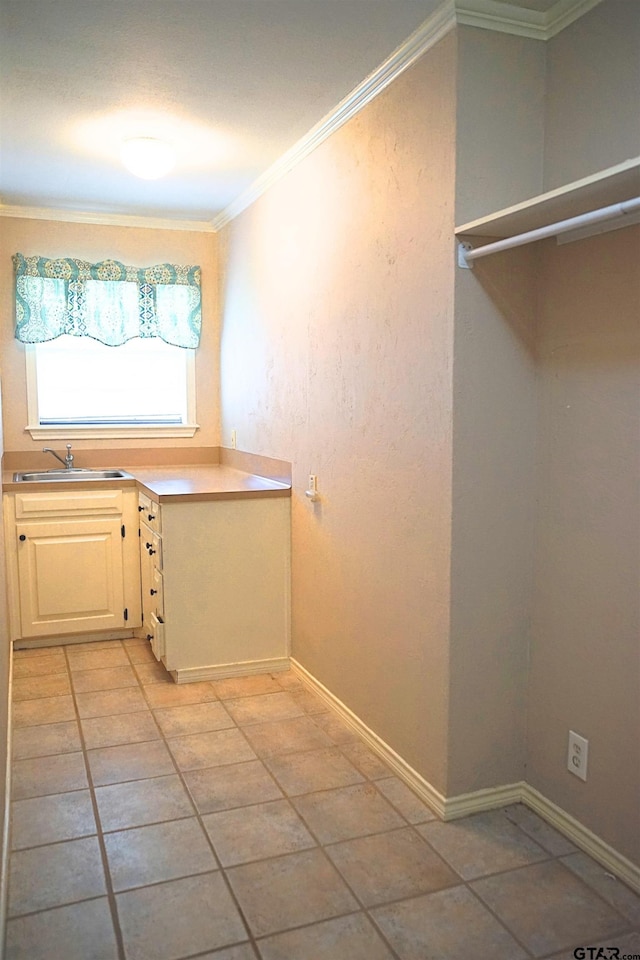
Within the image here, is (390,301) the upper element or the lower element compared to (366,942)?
upper

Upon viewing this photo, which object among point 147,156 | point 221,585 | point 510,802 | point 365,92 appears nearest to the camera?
point 510,802

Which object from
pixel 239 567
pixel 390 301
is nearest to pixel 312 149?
pixel 390 301

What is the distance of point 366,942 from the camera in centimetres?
189

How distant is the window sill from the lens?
4605mm

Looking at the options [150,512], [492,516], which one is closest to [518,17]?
[492,516]

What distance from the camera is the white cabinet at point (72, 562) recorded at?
3967 mm

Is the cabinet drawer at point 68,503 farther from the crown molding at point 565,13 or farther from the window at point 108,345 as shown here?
the crown molding at point 565,13

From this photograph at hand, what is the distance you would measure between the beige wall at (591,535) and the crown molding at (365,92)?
723 millimetres

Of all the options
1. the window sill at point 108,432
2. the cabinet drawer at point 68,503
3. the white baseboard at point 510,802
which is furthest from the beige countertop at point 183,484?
the white baseboard at point 510,802

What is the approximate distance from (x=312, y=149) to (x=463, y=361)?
4.87 feet

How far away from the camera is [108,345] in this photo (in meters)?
4.61

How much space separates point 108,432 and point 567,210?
11.1 feet

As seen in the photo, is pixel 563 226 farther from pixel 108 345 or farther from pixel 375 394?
pixel 108 345

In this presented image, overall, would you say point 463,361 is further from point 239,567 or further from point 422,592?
point 239,567
